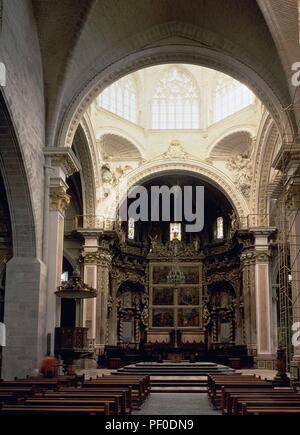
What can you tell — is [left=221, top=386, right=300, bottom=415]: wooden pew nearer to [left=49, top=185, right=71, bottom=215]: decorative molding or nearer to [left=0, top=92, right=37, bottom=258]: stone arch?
[left=0, top=92, right=37, bottom=258]: stone arch

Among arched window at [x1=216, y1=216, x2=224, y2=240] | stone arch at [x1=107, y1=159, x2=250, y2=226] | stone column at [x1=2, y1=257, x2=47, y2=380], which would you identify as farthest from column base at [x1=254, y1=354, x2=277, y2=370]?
stone column at [x1=2, y1=257, x2=47, y2=380]

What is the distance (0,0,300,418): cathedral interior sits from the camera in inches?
762

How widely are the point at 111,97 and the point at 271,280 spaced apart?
12.1m

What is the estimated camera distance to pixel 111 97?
33.0 meters

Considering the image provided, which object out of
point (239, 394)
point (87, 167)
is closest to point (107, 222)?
point (87, 167)

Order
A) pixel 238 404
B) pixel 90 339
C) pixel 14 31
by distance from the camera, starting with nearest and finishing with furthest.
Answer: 1. pixel 238 404
2. pixel 14 31
3. pixel 90 339

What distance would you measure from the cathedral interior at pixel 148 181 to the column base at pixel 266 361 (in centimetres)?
7

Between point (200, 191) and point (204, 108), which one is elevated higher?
point (204, 108)

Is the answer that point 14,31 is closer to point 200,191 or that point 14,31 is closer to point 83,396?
point 83,396

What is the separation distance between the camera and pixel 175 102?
35.2 metres

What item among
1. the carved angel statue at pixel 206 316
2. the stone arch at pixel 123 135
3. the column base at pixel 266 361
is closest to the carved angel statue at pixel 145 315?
the carved angel statue at pixel 206 316

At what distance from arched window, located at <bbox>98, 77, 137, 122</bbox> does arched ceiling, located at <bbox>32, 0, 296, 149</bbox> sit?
29.4 feet

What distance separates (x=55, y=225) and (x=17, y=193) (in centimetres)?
228
